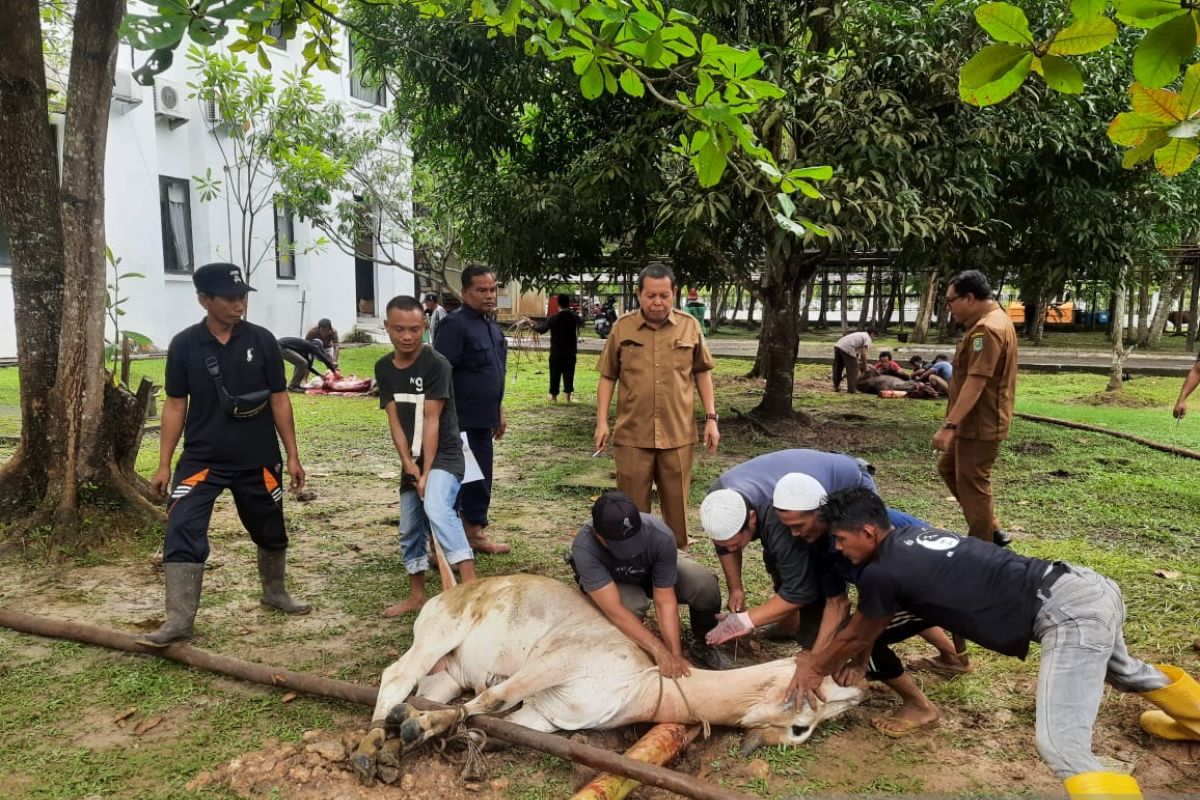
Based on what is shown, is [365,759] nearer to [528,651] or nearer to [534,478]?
[528,651]

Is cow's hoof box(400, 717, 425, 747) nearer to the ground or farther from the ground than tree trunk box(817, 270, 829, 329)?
nearer to the ground

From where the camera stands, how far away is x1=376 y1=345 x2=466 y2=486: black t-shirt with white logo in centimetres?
412

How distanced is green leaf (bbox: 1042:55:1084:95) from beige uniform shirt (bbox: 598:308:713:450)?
2774 millimetres

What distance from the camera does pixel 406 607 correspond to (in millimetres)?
4230

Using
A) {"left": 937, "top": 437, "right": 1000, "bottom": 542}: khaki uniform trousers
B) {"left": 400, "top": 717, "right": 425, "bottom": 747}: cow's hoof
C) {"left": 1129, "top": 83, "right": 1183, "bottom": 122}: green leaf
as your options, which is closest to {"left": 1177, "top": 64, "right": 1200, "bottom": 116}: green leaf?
{"left": 1129, "top": 83, "right": 1183, "bottom": 122}: green leaf

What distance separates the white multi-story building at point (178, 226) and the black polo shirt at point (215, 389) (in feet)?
33.3

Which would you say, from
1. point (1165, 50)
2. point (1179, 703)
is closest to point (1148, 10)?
point (1165, 50)

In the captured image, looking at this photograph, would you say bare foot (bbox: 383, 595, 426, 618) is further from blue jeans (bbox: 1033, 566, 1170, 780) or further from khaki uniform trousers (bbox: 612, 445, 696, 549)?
blue jeans (bbox: 1033, 566, 1170, 780)

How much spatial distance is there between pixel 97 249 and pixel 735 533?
425cm

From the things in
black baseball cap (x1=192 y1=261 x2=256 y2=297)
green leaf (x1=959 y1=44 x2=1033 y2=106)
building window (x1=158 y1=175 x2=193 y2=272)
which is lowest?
black baseball cap (x1=192 y1=261 x2=256 y2=297)

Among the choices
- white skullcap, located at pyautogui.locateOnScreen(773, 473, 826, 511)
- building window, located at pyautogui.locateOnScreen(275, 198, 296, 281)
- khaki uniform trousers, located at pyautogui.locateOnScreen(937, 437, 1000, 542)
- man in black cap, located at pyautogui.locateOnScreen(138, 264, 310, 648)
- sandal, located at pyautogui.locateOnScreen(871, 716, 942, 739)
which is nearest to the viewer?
white skullcap, located at pyautogui.locateOnScreen(773, 473, 826, 511)

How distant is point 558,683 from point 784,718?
2.78ft

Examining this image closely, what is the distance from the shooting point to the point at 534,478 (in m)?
7.30

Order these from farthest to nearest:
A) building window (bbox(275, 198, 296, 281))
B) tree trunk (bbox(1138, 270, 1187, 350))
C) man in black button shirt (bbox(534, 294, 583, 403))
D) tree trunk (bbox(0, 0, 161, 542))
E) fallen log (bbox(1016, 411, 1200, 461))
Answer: tree trunk (bbox(1138, 270, 1187, 350)) < building window (bbox(275, 198, 296, 281)) < man in black button shirt (bbox(534, 294, 583, 403)) < fallen log (bbox(1016, 411, 1200, 461)) < tree trunk (bbox(0, 0, 161, 542))
